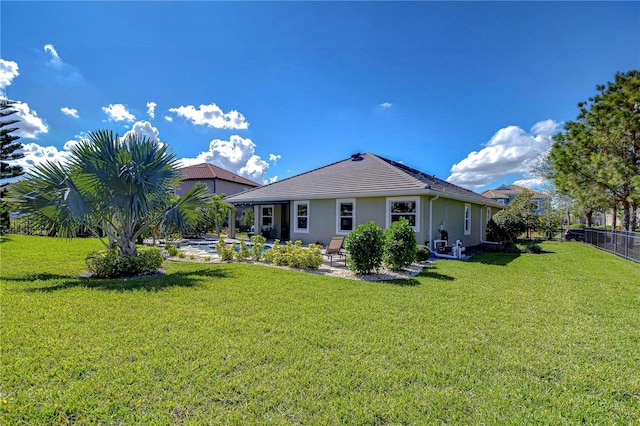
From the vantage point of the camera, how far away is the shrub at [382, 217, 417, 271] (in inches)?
344

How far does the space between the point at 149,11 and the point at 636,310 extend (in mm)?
15328

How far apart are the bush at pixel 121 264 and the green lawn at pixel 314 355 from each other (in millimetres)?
1307

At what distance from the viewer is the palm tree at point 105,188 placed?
7586 millimetres

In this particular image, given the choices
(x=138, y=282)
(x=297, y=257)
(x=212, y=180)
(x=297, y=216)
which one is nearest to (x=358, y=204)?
(x=297, y=216)

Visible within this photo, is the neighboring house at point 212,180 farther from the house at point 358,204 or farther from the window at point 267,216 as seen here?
the window at point 267,216

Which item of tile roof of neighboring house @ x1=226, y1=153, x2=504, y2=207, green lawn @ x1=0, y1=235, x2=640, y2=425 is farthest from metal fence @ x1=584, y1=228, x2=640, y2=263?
green lawn @ x1=0, y1=235, x2=640, y2=425

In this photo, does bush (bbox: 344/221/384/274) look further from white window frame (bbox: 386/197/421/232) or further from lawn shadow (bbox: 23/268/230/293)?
white window frame (bbox: 386/197/421/232)

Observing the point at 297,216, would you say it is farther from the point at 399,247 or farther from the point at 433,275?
the point at 433,275

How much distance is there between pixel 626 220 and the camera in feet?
56.1

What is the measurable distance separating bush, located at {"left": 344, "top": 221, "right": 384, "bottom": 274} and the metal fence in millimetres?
11384

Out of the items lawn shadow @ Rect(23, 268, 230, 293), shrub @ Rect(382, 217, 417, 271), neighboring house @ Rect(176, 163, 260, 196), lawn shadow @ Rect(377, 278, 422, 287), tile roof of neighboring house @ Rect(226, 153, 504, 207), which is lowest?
lawn shadow @ Rect(23, 268, 230, 293)

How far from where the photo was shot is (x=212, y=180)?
1206 inches

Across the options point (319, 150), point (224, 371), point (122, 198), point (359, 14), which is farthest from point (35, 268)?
point (319, 150)

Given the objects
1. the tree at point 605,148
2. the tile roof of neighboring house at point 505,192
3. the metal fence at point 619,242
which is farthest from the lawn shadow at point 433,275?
the tile roof of neighboring house at point 505,192
